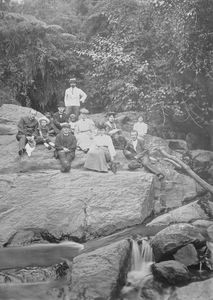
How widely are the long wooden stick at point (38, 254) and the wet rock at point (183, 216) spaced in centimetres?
244

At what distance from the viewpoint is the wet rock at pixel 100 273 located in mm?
8375

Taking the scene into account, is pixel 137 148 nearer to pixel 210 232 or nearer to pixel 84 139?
pixel 84 139

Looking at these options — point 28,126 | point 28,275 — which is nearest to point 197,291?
point 28,275

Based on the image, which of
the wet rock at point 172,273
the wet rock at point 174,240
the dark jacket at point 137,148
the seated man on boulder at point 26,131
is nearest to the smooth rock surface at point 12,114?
the seated man on boulder at point 26,131

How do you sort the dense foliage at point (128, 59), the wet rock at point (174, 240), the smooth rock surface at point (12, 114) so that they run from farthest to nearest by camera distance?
the dense foliage at point (128, 59) → the smooth rock surface at point (12, 114) → the wet rock at point (174, 240)

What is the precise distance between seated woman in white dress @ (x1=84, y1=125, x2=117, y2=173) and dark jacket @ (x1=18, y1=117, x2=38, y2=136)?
2.10 m

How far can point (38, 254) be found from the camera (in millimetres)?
10078

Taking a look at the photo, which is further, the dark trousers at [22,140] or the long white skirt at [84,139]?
the long white skirt at [84,139]

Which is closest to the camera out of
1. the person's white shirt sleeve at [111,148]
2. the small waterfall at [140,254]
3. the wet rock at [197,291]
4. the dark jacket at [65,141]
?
the wet rock at [197,291]

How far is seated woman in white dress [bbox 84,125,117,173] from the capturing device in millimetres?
12281

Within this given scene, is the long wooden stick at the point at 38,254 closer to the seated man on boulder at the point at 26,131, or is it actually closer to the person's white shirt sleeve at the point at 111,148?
the person's white shirt sleeve at the point at 111,148

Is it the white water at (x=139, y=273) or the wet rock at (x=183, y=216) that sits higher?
the wet rock at (x=183, y=216)

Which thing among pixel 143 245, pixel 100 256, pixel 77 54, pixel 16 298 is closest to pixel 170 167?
pixel 143 245

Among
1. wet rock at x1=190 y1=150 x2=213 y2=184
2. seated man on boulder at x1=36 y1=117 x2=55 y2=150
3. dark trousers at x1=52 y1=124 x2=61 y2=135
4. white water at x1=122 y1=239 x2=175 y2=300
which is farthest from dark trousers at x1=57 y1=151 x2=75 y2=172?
wet rock at x1=190 y1=150 x2=213 y2=184
